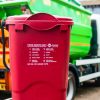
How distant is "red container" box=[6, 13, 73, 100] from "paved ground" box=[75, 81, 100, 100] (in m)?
4.57

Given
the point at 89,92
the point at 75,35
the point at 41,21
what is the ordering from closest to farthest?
the point at 41,21 → the point at 75,35 → the point at 89,92

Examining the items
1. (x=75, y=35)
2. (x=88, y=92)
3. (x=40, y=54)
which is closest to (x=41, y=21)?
(x=40, y=54)

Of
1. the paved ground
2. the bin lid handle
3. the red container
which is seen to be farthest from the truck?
the bin lid handle

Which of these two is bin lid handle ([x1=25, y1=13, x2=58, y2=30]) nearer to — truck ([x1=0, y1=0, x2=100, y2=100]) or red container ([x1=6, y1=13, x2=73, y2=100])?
red container ([x1=6, y1=13, x2=73, y2=100])

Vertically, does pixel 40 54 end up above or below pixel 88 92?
above

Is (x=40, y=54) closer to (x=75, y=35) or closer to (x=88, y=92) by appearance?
(x=75, y=35)

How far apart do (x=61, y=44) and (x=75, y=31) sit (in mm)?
3834

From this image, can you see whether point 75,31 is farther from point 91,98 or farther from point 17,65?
point 17,65

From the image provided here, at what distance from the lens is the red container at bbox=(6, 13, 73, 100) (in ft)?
18.5

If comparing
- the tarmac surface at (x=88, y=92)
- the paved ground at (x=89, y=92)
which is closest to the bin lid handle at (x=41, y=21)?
the tarmac surface at (x=88, y=92)

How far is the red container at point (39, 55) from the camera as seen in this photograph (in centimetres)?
565

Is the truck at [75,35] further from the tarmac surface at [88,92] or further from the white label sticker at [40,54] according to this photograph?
the white label sticker at [40,54]

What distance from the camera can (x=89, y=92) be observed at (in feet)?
37.3

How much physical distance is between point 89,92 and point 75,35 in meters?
2.41
